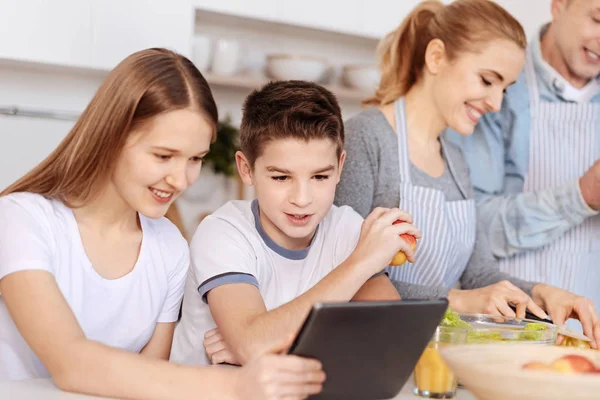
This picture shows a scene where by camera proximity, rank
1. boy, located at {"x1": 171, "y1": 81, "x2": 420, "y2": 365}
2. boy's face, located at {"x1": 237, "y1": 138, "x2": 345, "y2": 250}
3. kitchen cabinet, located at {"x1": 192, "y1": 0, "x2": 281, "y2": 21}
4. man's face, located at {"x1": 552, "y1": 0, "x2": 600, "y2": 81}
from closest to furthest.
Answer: boy, located at {"x1": 171, "y1": 81, "x2": 420, "y2": 365}
boy's face, located at {"x1": 237, "y1": 138, "x2": 345, "y2": 250}
man's face, located at {"x1": 552, "y1": 0, "x2": 600, "y2": 81}
kitchen cabinet, located at {"x1": 192, "y1": 0, "x2": 281, "y2": 21}

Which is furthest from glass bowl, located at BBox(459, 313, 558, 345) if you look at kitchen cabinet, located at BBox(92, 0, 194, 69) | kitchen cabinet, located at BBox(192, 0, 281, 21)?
kitchen cabinet, located at BBox(192, 0, 281, 21)

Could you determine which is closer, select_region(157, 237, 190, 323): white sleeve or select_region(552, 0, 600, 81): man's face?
select_region(157, 237, 190, 323): white sleeve

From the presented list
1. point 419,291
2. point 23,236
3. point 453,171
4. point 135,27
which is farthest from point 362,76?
point 23,236

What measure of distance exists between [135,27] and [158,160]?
1.58 metres

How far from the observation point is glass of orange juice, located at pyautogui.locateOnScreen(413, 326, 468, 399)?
1062mm

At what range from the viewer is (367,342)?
2.99ft

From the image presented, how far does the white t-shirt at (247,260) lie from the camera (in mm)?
1337

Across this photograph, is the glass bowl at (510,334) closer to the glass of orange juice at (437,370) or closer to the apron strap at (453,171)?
the glass of orange juice at (437,370)

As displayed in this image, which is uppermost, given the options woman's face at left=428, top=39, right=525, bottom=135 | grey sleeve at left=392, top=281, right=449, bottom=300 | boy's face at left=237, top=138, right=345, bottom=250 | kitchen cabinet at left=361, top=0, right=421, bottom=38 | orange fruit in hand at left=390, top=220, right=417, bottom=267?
kitchen cabinet at left=361, top=0, right=421, bottom=38

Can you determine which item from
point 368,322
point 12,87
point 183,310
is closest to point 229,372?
point 368,322

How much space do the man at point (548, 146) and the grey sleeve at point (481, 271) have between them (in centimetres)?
7

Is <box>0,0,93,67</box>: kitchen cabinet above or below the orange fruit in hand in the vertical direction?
above

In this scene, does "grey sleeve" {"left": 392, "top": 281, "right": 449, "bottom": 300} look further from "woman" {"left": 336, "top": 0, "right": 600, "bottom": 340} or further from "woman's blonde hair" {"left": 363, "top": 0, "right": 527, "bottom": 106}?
"woman's blonde hair" {"left": 363, "top": 0, "right": 527, "bottom": 106}

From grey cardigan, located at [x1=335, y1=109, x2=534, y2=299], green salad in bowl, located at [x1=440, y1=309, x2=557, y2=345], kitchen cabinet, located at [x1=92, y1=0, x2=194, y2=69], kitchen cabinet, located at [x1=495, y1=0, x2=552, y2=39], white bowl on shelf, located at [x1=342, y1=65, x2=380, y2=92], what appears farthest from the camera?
kitchen cabinet, located at [x1=495, y1=0, x2=552, y2=39]
